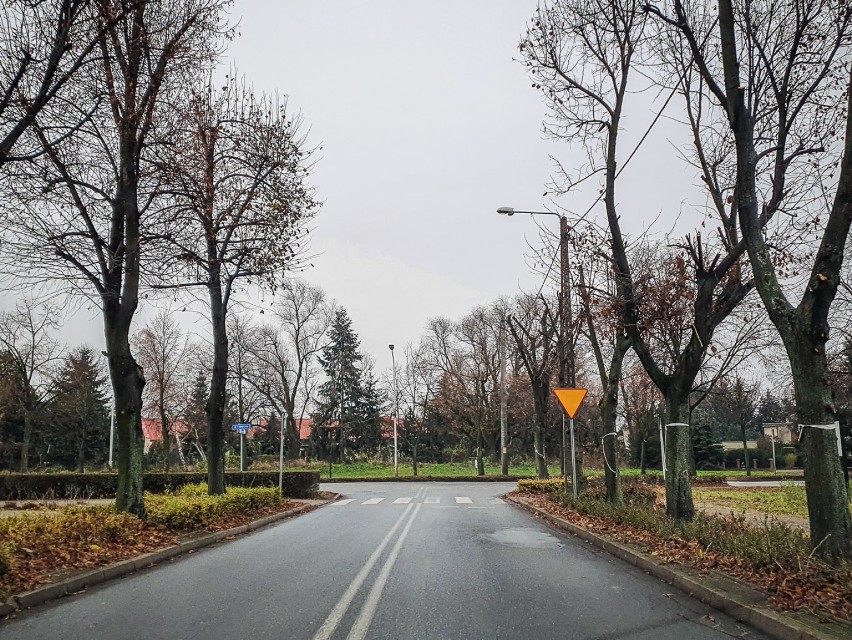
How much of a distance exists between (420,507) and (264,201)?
40.1 feet

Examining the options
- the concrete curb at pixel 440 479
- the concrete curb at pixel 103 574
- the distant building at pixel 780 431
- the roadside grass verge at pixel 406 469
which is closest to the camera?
the concrete curb at pixel 103 574

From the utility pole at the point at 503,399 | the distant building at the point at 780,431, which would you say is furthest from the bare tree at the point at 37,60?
the distant building at the point at 780,431

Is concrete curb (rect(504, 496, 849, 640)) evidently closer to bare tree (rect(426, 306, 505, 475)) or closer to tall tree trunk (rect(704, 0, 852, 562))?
tall tree trunk (rect(704, 0, 852, 562))

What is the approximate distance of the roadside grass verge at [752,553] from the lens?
235 inches

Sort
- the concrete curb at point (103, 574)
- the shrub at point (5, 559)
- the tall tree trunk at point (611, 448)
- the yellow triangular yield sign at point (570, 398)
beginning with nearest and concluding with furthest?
the concrete curb at point (103, 574), the shrub at point (5, 559), the tall tree trunk at point (611, 448), the yellow triangular yield sign at point (570, 398)

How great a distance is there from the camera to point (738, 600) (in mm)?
6188

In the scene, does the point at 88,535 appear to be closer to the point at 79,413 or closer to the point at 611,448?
the point at 611,448

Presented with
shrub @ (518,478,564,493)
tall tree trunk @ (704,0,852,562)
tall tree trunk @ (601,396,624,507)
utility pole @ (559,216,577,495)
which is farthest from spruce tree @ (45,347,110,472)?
tall tree trunk @ (704,0,852,562)

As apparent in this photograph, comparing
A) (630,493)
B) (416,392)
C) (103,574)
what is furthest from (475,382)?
(103,574)

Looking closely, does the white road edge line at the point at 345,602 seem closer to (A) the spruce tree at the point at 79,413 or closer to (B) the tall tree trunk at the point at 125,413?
(B) the tall tree trunk at the point at 125,413

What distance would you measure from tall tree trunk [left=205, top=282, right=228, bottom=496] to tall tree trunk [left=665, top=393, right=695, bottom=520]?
33.2ft

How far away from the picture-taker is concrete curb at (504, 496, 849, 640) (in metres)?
5.15

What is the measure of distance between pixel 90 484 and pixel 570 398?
18.6m

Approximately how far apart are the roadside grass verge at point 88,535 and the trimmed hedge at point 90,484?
11.6 meters
